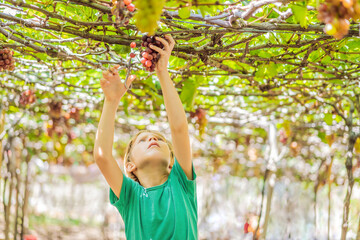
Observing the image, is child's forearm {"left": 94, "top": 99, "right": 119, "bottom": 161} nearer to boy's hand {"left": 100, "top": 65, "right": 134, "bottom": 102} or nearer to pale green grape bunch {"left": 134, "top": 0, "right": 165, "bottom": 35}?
boy's hand {"left": 100, "top": 65, "right": 134, "bottom": 102}

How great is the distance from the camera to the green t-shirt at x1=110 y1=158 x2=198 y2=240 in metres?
1.45

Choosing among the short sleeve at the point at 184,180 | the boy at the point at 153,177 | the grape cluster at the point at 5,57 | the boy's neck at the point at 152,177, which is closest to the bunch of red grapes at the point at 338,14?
the boy at the point at 153,177

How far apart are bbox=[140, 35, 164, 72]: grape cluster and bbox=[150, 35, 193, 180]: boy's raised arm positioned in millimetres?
14

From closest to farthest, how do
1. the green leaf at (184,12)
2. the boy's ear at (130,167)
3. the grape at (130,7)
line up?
the grape at (130,7)
the green leaf at (184,12)
the boy's ear at (130,167)

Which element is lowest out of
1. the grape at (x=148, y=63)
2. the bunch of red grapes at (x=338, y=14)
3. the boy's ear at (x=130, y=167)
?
the boy's ear at (x=130, y=167)

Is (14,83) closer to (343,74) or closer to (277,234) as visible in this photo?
(343,74)

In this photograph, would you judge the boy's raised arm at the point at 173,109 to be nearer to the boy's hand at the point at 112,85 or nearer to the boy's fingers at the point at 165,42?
the boy's fingers at the point at 165,42

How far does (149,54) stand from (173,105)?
0.69 feet

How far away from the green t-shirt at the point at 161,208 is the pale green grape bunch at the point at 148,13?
2.56 ft

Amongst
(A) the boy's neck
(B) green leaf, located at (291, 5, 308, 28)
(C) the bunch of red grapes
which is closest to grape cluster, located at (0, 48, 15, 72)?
(A) the boy's neck

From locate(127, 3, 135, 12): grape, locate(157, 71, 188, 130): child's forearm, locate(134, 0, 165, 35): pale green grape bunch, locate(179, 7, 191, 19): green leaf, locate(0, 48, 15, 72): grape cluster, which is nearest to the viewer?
locate(134, 0, 165, 35): pale green grape bunch

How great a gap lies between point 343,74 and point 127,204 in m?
1.40

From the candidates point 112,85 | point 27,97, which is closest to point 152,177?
point 112,85

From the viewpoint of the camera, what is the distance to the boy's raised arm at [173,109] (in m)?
1.23
